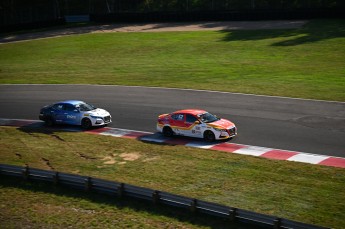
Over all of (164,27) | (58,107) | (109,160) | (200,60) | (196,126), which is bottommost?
(109,160)

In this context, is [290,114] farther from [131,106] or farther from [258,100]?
[131,106]

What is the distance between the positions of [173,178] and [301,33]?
36.2 metres

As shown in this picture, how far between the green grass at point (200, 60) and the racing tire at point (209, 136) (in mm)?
10297

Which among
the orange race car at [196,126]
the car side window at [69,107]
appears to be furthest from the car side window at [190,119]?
the car side window at [69,107]

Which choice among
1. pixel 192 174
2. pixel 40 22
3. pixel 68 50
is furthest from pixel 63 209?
pixel 40 22

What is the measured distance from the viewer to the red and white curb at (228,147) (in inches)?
849

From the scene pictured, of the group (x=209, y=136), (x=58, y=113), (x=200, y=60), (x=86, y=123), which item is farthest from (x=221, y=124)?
(x=200, y=60)

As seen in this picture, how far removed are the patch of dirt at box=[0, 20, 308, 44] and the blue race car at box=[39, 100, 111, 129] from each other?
107ft

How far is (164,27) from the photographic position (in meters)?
62.2

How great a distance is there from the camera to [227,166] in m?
21.1

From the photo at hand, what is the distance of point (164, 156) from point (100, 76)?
69.0ft

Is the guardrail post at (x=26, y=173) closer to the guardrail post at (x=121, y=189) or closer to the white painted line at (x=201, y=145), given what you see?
the guardrail post at (x=121, y=189)

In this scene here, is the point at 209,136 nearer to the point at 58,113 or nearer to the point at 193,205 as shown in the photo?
the point at 193,205

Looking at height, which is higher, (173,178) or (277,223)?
(277,223)
